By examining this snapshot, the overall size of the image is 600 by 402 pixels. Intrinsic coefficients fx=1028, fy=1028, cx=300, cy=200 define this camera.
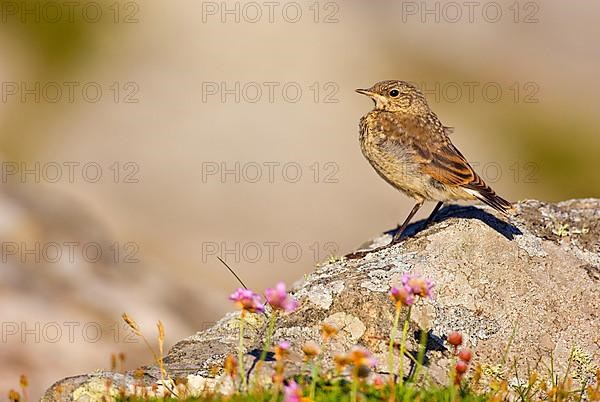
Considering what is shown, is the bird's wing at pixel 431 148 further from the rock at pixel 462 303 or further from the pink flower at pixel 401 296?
the pink flower at pixel 401 296

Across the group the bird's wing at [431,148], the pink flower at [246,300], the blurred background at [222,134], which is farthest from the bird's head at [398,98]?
the pink flower at [246,300]

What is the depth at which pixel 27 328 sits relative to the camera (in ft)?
45.4

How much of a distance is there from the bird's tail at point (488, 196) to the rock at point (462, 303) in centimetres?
27

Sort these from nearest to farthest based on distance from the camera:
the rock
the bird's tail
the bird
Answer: the rock, the bird's tail, the bird

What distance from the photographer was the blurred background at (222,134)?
16.4m

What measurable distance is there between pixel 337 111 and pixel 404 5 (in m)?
8.91

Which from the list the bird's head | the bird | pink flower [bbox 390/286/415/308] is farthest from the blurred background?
pink flower [bbox 390/286/415/308]

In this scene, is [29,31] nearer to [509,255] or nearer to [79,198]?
[79,198]

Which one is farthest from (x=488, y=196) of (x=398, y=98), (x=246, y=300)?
(x=246, y=300)

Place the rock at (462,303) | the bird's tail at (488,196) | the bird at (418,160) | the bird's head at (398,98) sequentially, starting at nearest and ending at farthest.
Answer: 1. the rock at (462,303)
2. the bird's tail at (488,196)
3. the bird at (418,160)
4. the bird's head at (398,98)

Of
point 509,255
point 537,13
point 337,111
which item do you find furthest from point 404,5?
point 509,255

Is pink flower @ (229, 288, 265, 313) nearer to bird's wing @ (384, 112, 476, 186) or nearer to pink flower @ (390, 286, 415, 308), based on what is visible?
pink flower @ (390, 286, 415, 308)

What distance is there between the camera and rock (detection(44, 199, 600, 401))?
27.1 feet

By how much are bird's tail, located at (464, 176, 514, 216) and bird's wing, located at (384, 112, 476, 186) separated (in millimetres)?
68
